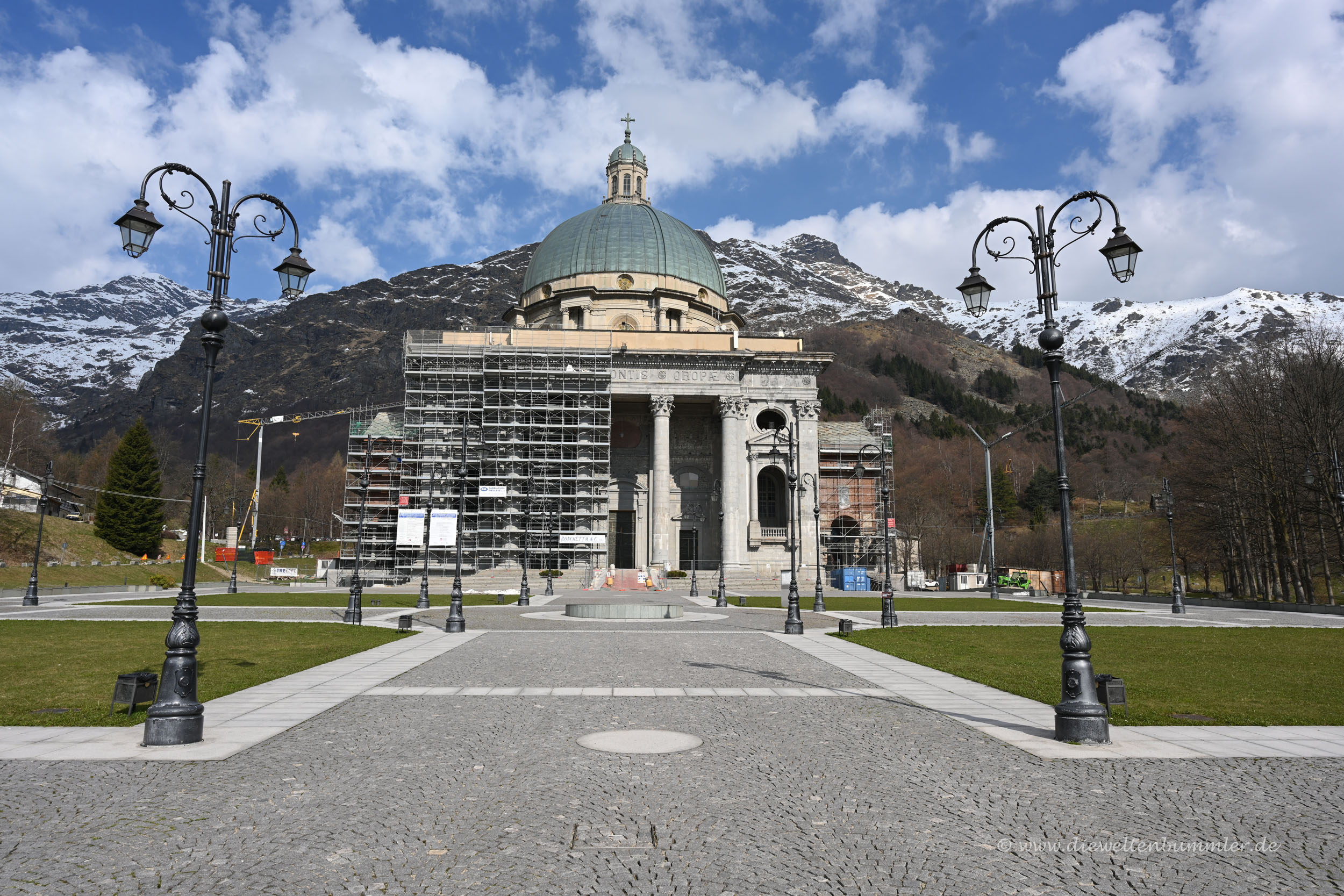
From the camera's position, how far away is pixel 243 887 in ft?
16.2

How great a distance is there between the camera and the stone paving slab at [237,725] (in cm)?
854

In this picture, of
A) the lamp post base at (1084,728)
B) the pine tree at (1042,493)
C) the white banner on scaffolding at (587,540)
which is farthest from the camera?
the pine tree at (1042,493)

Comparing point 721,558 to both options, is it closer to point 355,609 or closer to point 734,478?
point 734,478

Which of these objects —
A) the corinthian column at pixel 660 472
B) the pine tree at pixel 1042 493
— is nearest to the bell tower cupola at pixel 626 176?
the corinthian column at pixel 660 472

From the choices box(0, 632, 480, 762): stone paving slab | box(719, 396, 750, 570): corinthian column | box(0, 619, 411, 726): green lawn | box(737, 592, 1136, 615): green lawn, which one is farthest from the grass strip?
box(0, 632, 480, 762): stone paving slab

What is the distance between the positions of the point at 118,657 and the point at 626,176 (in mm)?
70951

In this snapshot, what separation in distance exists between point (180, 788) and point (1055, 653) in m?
17.4

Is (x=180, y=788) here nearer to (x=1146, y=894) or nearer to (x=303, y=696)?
(x=303, y=696)

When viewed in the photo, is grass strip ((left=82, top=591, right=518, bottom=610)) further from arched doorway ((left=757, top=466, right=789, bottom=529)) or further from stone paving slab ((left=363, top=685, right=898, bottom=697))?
arched doorway ((left=757, top=466, right=789, bottom=529))

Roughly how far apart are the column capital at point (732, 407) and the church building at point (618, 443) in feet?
0.41

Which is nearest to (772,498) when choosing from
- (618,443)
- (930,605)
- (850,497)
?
(850,497)

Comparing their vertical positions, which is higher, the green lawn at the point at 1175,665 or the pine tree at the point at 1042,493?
the pine tree at the point at 1042,493

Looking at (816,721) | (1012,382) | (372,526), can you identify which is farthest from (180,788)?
(1012,382)

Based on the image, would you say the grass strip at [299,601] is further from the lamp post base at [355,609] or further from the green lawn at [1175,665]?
the green lawn at [1175,665]
